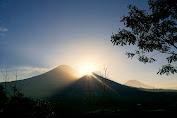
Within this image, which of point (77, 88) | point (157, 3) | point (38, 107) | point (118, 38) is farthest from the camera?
point (77, 88)

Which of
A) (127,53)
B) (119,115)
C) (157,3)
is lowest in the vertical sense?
(119,115)

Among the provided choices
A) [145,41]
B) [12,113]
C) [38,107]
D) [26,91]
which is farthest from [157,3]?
[26,91]

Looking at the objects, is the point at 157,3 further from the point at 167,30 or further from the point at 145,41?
the point at 145,41

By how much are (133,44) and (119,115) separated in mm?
15060

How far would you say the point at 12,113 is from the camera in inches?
950

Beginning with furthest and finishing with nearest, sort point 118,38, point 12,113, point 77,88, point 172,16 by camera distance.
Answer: point 77,88
point 12,113
point 118,38
point 172,16

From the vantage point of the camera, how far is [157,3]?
1426 cm

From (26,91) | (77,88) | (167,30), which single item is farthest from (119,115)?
(26,91)

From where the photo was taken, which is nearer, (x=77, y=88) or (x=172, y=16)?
(x=172, y=16)

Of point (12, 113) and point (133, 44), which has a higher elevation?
point (133, 44)

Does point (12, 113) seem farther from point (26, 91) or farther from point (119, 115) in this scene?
point (26, 91)

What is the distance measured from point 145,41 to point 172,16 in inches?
147

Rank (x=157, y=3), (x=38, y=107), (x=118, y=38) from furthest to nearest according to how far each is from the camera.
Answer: (x=38, y=107) → (x=118, y=38) → (x=157, y=3)

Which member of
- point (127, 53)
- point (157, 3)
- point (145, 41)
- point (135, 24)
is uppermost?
point (157, 3)
